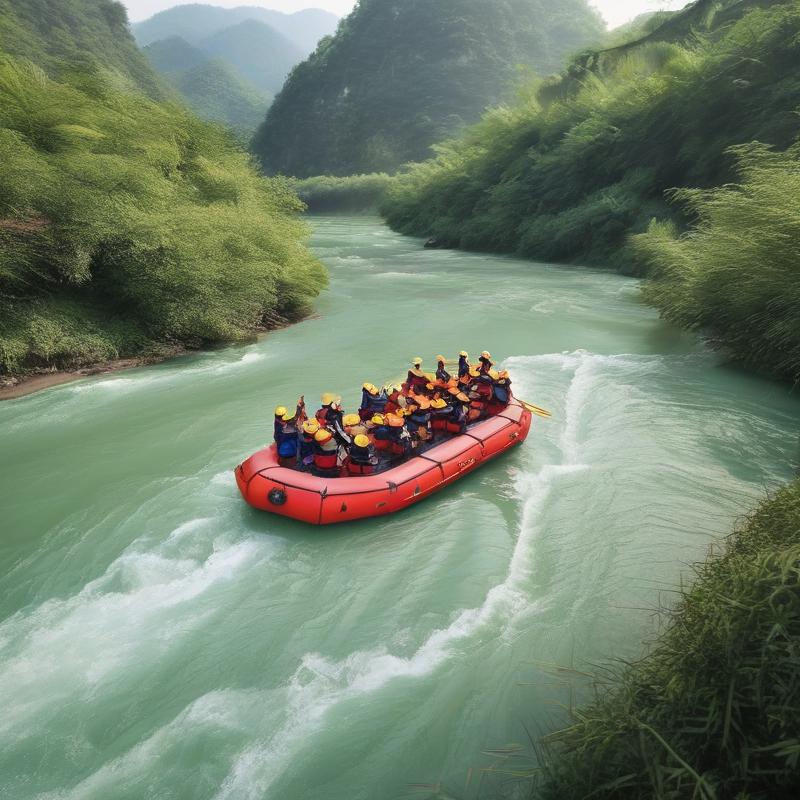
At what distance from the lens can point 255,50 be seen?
18375cm

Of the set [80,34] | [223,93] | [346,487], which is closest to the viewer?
[346,487]

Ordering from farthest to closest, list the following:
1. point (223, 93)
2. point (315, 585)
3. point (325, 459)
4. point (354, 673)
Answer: point (223, 93)
point (325, 459)
point (315, 585)
point (354, 673)

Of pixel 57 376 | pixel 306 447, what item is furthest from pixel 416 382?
pixel 57 376

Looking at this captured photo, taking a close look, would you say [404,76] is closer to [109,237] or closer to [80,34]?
[80,34]

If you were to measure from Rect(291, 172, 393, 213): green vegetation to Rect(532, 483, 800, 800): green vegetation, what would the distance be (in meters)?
47.8

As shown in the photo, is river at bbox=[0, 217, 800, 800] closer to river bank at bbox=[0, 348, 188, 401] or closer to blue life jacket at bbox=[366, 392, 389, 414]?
river bank at bbox=[0, 348, 188, 401]

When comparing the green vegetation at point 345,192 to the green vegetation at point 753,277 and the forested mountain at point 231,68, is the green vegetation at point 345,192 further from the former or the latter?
the green vegetation at point 753,277

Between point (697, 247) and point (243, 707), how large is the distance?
1113cm

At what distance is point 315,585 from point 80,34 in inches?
2455

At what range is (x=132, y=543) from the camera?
19.1ft

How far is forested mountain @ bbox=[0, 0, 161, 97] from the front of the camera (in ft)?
133

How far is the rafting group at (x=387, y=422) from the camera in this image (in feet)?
21.2

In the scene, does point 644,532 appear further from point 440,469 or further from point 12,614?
point 12,614

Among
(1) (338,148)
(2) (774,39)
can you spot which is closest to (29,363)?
(2) (774,39)
